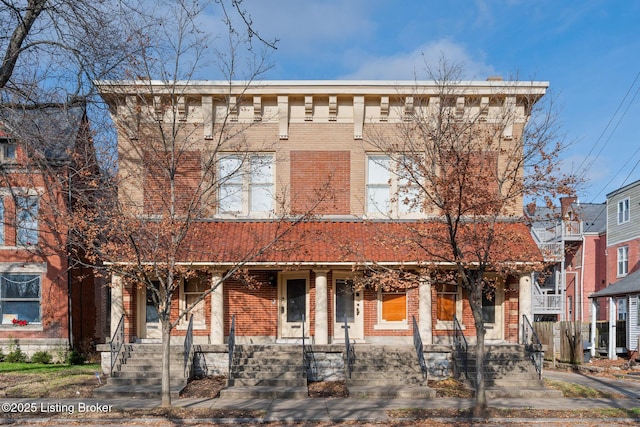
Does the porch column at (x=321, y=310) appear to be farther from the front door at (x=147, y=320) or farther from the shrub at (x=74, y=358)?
the shrub at (x=74, y=358)

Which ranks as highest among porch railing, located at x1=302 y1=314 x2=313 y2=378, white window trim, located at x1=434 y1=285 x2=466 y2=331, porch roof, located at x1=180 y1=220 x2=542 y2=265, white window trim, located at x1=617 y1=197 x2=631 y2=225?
white window trim, located at x1=617 y1=197 x2=631 y2=225

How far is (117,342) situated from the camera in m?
16.2

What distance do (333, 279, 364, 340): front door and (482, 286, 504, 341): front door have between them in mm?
3942

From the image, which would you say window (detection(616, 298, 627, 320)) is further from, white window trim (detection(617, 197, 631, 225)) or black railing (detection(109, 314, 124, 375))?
black railing (detection(109, 314, 124, 375))

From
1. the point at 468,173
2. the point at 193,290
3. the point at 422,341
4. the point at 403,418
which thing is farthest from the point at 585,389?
the point at 193,290

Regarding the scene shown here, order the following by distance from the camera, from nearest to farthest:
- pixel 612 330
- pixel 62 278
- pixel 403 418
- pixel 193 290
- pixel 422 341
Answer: pixel 403 418
pixel 422 341
pixel 193 290
pixel 62 278
pixel 612 330

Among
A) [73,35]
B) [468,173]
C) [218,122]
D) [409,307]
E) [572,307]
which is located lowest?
[572,307]

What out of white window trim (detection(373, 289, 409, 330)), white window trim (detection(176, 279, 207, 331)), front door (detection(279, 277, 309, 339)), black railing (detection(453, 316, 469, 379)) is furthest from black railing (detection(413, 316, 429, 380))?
white window trim (detection(176, 279, 207, 331))

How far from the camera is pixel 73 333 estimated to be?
68.1ft

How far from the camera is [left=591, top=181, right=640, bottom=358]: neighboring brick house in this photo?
24953 millimetres

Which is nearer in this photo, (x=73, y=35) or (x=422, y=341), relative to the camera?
(x=73, y=35)

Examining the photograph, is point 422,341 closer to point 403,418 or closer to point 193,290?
point 403,418

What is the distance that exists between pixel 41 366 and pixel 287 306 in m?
8.08

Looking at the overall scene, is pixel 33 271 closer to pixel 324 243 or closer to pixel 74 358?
pixel 74 358
